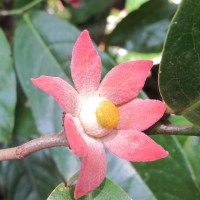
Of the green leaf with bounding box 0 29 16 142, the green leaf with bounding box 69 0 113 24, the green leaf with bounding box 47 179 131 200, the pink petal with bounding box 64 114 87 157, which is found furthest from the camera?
the green leaf with bounding box 69 0 113 24

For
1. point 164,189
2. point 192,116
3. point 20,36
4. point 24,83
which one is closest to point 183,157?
point 164,189

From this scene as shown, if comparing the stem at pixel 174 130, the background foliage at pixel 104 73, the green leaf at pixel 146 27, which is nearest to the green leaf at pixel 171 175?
the background foliage at pixel 104 73

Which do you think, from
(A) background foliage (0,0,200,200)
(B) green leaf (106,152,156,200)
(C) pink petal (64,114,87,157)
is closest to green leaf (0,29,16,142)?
(A) background foliage (0,0,200,200)

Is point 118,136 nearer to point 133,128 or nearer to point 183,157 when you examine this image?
point 133,128

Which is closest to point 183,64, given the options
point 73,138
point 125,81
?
point 125,81

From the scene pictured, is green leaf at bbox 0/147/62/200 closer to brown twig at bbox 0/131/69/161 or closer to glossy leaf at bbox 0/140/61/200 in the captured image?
glossy leaf at bbox 0/140/61/200

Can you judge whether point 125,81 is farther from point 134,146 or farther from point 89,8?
point 89,8
